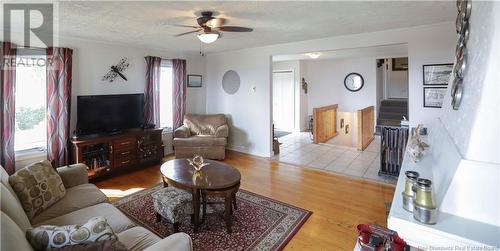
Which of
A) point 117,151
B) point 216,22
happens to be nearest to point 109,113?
point 117,151

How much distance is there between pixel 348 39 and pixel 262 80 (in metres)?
1.84

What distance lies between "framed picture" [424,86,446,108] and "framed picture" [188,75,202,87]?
455 centimetres

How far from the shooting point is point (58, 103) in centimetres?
379

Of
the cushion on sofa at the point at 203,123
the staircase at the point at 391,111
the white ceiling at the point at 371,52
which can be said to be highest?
the white ceiling at the point at 371,52

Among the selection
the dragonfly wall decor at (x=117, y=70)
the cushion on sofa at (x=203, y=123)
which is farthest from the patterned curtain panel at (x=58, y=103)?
the cushion on sofa at (x=203, y=123)

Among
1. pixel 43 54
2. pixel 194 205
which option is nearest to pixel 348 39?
pixel 194 205

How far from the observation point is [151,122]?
510 centimetres

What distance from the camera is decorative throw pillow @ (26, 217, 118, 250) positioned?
1309mm

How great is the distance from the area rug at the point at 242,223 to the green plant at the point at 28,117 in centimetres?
189

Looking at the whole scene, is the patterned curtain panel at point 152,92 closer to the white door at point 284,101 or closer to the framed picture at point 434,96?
the white door at point 284,101

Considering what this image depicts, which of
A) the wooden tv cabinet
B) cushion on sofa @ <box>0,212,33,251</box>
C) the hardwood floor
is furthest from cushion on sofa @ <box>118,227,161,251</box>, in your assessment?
the wooden tv cabinet

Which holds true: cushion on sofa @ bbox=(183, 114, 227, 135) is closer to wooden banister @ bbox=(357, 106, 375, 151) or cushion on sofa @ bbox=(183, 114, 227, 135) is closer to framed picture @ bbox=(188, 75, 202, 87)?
framed picture @ bbox=(188, 75, 202, 87)

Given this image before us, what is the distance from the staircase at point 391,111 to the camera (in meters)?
7.95

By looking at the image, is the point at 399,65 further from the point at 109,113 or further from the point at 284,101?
the point at 109,113
